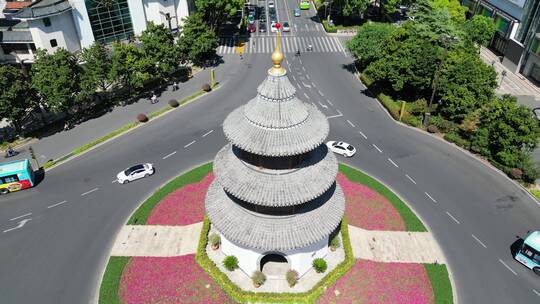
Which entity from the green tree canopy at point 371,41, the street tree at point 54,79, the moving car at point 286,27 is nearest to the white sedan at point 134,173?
the street tree at point 54,79

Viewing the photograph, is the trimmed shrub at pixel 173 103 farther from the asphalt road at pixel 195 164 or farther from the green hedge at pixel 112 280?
the green hedge at pixel 112 280

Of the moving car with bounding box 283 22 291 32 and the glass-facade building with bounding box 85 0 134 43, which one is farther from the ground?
the glass-facade building with bounding box 85 0 134 43

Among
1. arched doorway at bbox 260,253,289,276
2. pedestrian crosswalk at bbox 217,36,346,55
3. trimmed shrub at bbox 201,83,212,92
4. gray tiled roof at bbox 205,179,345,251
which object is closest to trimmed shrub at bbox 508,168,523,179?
gray tiled roof at bbox 205,179,345,251

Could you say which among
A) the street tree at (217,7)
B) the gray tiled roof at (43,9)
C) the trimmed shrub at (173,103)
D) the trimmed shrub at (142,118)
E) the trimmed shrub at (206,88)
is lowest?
the trimmed shrub at (142,118)

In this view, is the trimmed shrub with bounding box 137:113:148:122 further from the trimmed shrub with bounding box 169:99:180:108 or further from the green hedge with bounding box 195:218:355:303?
the green hedge with bounding box 195:218:355:303

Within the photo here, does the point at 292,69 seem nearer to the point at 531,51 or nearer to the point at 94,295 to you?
the point at 531,51
